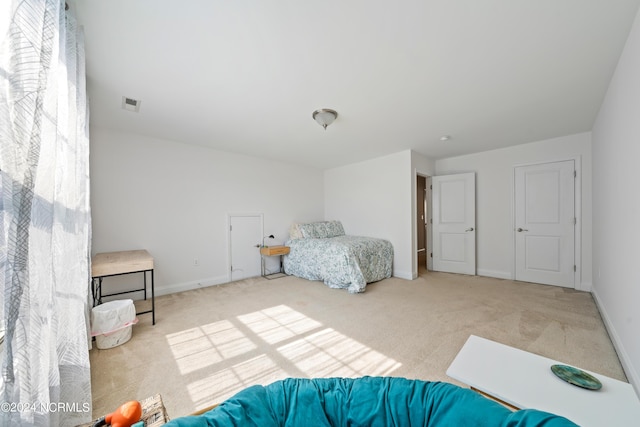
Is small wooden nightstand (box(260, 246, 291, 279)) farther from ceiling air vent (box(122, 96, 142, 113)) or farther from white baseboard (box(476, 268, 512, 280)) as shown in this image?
white baseboard (box(476, 268, 512, 280))

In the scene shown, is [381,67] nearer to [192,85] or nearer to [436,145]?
[192,85]

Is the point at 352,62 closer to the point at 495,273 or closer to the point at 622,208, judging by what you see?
the point at 622,208

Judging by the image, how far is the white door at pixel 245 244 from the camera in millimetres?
4375

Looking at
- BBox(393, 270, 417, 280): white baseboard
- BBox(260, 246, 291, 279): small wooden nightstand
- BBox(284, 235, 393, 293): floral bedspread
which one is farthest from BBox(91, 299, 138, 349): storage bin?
BBox(393, 270, 417, 280): white baseboard

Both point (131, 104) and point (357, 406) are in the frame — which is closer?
point (357, 406)

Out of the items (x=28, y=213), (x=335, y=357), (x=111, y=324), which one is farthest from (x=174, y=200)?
(x=28, y=213)

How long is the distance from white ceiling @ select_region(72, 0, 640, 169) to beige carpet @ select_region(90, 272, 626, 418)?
2.26 metres

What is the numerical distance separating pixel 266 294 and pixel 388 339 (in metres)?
1.94

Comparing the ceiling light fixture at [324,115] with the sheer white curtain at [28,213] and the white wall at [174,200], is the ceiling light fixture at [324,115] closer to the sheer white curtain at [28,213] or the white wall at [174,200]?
the sheer white curtain at [28,213]

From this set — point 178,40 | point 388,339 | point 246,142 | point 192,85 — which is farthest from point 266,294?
point 178,40

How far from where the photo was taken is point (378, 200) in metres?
4.87

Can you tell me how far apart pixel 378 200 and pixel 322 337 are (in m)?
3.10

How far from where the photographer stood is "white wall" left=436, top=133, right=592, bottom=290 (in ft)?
11.8

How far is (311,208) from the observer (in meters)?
5.71
